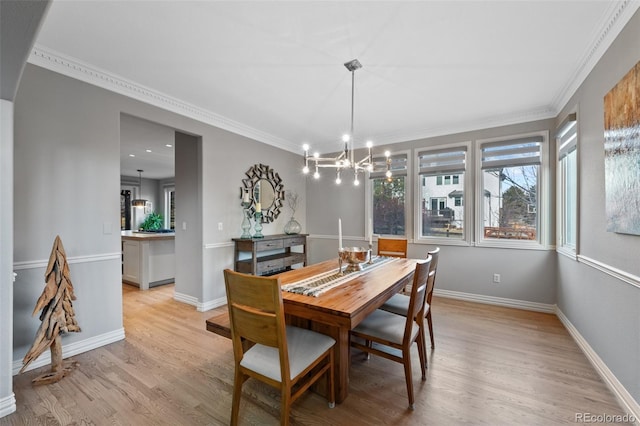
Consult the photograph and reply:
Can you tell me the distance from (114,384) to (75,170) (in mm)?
1834

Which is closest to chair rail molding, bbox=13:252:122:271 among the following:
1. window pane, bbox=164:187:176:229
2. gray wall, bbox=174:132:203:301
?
gray wall, bbox=174:132:203:301

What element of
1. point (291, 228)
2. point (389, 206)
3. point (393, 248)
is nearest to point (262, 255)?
point (291, 228)

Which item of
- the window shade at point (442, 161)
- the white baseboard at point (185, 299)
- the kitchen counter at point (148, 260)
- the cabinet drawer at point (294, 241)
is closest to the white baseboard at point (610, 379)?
the window shade at point (442, 161)

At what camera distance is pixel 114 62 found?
2.44 meters

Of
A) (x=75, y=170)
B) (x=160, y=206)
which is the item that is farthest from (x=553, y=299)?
(x=160, y=206)

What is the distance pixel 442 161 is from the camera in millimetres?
4203

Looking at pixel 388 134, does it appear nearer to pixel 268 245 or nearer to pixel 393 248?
pixel 393 248

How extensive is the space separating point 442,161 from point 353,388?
11.3 ft

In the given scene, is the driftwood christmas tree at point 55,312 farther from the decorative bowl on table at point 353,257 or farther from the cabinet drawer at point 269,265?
the decorative bowl on table at point 353,257

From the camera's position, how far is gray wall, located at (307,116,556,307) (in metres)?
3.53

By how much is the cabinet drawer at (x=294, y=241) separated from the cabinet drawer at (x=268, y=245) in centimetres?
15

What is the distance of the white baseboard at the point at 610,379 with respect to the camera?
1685 mm

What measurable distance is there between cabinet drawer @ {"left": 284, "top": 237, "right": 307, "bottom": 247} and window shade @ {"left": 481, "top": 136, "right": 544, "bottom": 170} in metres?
2.97

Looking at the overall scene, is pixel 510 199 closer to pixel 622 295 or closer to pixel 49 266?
pixel 622 295
